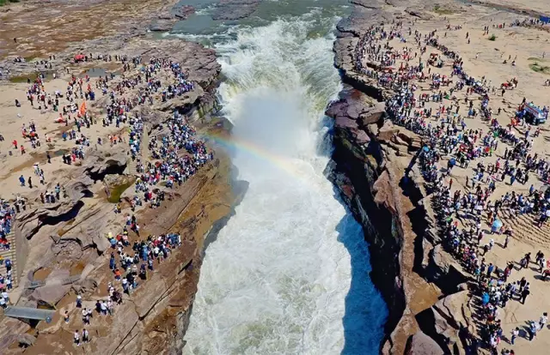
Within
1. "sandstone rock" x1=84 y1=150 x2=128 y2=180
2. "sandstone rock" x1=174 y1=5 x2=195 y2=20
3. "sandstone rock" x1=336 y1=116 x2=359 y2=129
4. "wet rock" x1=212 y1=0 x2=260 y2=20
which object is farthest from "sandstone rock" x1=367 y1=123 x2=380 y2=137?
"sandstone rock" x1=174 y1=5 x2=195 y2=20

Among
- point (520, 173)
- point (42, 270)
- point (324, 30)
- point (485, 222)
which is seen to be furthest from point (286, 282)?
point (324, 30)

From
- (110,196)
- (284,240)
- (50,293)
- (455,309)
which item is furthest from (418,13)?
(50,293)

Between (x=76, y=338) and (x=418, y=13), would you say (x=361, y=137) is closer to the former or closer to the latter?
(x=76, y=338)

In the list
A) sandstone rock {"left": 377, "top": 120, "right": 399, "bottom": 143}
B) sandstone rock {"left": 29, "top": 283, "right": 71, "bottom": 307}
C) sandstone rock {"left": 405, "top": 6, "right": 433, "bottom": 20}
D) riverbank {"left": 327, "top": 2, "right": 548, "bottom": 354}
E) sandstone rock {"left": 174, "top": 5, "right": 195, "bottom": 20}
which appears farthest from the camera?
sandstone rock {"left": 174, "top": 5, "right": 195, "bottom": 20}

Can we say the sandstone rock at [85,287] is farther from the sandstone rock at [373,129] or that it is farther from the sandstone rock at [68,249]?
the sandstone rock at [373,129]

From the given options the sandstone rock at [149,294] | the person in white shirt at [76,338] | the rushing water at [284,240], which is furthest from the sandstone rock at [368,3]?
the person in white shirt at [76,338]

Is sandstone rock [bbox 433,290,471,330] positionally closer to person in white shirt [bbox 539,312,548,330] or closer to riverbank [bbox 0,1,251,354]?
person in white shirt [bbox 539,312,548,330]
